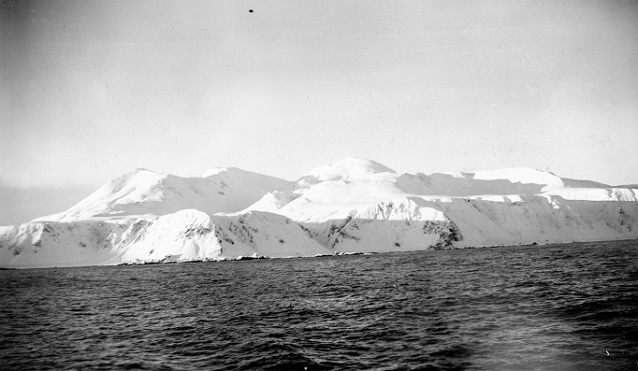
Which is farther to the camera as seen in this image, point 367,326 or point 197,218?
point 197,218

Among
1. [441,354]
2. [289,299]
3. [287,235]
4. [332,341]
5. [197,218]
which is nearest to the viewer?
[441,354]

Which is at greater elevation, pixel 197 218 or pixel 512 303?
pixel 197 218

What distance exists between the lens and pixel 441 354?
2262 centimetres

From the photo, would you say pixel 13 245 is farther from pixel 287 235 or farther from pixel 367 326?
pixel 367 326

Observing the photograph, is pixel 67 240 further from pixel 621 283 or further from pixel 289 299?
pixel 621 283

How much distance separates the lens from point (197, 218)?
571ft

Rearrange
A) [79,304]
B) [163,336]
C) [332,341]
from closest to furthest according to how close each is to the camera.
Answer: [332,341] → [163,336] → [79,304]

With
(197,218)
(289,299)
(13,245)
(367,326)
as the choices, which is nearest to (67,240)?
(13,245)

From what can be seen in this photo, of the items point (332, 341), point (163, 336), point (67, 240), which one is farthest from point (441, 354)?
point (67, 240)

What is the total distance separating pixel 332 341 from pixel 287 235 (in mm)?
160377

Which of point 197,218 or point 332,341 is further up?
point 197,218

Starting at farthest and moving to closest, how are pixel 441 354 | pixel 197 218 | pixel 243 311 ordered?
pixel 197 218 → pixel 243 311 → pixel 441 354

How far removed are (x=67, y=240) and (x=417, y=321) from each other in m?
189

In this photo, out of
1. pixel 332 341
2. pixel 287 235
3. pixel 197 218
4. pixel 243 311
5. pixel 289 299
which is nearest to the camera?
pixel 332 341
